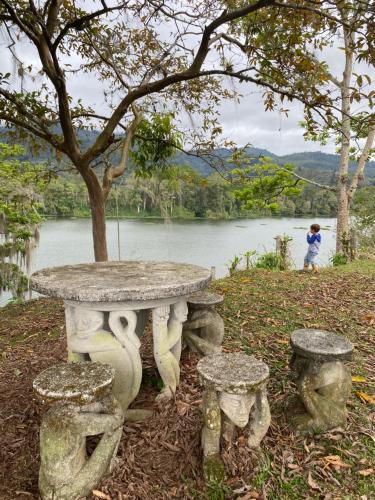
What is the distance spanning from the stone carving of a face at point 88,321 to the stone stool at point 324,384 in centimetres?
162

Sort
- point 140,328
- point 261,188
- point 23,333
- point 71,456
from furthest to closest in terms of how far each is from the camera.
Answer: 1. point 261,188
2. point 23,333
3. point 140,328
4. point 71,456

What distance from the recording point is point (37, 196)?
802 centimetres

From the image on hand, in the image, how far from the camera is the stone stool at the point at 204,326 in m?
3.84

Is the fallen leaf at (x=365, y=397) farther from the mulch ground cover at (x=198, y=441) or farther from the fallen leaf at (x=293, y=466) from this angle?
the fallen leaf at (x=293, y=466)

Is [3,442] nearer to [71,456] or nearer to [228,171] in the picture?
[71,456]

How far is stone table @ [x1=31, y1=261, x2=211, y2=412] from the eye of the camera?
2777 mm

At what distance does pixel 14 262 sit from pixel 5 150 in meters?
2.86

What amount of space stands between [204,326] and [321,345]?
1.35 meters

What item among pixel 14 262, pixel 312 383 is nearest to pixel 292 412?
pixel 312 383

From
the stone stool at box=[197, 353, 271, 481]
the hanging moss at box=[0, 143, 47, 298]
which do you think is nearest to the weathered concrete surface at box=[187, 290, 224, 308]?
the stone stool at box=[197, 353, 271, 481]

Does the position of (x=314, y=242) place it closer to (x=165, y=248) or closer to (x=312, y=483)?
(x=312, y=483)

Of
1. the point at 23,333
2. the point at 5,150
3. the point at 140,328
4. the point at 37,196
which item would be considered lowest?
the point at 23,333

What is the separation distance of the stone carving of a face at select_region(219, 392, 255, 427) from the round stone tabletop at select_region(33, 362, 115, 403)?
30.9 inches

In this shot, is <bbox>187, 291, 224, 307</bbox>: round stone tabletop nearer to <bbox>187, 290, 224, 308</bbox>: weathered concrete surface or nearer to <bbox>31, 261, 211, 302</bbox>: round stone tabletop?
<bbox>187, 290, 224, 308</bbox>: weathered concrete surface
